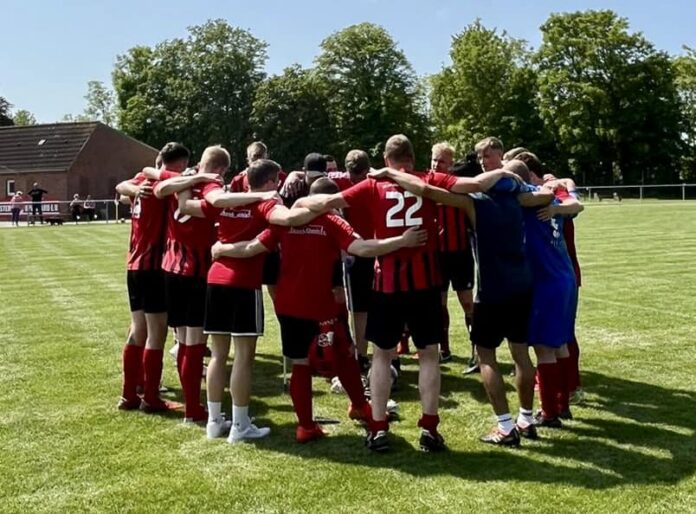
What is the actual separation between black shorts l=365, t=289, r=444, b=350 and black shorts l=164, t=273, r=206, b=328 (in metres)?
1.64

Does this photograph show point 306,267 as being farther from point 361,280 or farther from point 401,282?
point 361,280

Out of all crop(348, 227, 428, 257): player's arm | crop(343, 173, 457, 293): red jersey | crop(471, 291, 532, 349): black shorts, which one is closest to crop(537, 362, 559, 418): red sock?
crop(471, 291, 532, 349): black shorts

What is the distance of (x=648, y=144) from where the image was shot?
212ft

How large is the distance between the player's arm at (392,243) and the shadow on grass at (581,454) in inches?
59.4

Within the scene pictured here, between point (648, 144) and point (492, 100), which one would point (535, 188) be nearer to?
point (648, 144)

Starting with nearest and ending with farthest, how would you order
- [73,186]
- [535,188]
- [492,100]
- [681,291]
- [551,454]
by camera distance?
[551,454] → [535,188] → [681,291] → [73,186] → [492,100]

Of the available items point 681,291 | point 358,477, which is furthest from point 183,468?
point 681,291

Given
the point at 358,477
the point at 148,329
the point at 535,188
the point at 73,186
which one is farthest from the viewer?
the point at 73,186

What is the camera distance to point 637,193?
55.3 meters

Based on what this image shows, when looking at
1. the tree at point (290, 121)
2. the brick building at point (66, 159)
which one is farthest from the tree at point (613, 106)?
the brick building at point (66, 159)

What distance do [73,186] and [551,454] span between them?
55.0m

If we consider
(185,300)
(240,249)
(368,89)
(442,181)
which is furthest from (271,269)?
(368,89)

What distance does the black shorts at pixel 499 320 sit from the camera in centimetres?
579

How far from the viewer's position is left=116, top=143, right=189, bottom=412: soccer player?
22.7 feet
